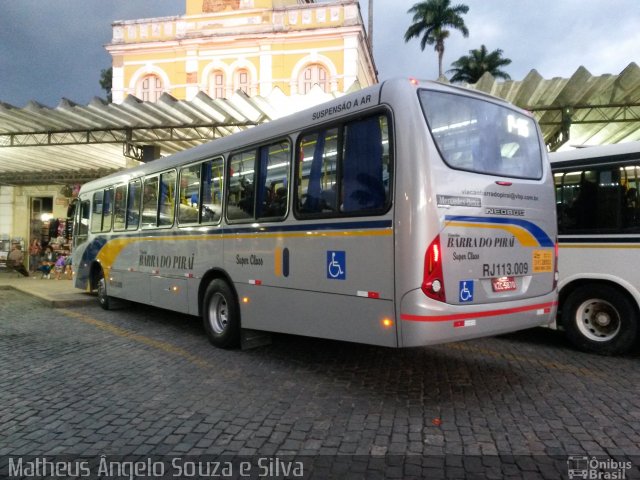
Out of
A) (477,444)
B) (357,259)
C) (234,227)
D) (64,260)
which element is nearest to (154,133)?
(64,260)

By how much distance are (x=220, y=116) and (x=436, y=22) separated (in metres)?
36.8

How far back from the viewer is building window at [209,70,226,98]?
30.1 metres

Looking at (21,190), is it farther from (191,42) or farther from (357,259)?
(357,259)

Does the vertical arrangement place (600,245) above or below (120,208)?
below

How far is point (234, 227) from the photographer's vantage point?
255 inches

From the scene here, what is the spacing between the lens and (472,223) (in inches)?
177

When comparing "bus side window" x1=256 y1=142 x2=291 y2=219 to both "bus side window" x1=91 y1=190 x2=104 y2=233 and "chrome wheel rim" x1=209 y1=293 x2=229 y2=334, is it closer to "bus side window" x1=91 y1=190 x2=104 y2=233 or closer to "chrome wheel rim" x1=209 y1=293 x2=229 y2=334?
"chrome wheel rim" x1=209 y1=293 x2=229 y2=334

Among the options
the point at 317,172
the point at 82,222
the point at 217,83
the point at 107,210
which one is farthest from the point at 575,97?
the point at 217,83

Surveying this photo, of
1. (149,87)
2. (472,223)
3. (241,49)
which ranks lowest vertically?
(472,223)

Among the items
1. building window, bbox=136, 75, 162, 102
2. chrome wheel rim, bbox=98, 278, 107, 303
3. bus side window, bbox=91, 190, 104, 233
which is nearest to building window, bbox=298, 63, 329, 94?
building window, bbox=136, 75, 162, 102

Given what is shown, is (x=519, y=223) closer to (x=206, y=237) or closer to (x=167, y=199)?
(x=206, y=237)

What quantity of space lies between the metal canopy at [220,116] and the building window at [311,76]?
1300 centimetres

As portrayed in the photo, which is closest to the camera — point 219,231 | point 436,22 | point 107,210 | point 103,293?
point 219,231

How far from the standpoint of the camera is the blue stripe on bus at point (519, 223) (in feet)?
14.5
